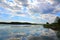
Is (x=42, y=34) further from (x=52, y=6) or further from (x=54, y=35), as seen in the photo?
(x=52, y=6)

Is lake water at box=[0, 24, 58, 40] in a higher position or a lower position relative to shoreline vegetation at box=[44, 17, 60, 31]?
lower

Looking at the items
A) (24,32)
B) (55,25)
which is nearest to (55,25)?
(55,25)

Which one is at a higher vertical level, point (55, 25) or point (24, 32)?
point (55, 25)

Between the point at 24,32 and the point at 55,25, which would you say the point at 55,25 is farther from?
the point at 24,32

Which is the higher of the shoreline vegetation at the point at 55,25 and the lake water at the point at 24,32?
the shoreline vegetation at the point at 55,25

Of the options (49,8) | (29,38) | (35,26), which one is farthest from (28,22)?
(49,8)

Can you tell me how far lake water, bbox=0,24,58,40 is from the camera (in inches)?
85.4

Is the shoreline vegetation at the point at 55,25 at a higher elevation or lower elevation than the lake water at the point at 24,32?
higher

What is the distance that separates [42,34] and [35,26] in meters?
0.20

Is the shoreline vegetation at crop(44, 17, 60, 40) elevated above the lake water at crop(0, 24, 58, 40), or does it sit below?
above

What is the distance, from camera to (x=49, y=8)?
2.27 m

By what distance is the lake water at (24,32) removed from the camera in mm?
2168

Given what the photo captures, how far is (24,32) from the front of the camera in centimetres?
221

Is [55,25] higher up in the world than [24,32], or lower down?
higher up
